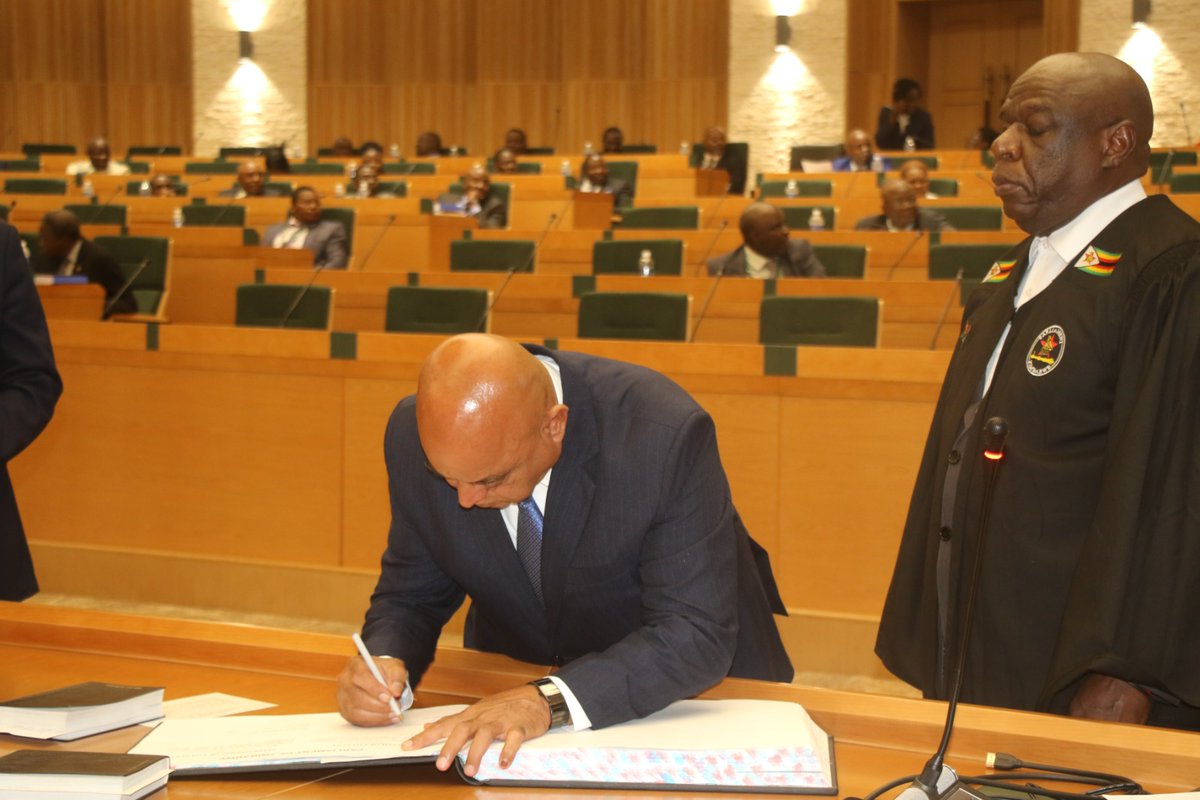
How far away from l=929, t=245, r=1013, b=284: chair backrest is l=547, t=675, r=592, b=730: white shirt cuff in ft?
16.7

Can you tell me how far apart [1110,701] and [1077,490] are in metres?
0.30

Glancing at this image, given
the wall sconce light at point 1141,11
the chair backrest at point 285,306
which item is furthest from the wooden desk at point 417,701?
the wall sconce light at point 1141,11

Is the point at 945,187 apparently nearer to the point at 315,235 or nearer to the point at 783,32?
the point at 315,235

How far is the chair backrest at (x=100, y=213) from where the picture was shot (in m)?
9.73

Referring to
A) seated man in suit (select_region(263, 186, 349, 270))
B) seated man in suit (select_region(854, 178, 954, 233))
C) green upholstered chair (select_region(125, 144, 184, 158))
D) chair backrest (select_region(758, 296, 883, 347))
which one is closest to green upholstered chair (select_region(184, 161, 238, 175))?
green upholstered chair (select_region(125, 144, 184, 158))

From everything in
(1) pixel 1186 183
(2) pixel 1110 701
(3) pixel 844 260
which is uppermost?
(1) pixel 1186 183

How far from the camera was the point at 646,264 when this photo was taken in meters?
6.89

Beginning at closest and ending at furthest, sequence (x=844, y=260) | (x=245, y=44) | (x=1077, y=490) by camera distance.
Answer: (x=1077, y=490)
(x=844, y=260)
(x=245, y=44)

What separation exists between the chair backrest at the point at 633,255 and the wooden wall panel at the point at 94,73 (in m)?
11.7

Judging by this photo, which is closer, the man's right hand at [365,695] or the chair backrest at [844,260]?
the man's right hand at [365,695]

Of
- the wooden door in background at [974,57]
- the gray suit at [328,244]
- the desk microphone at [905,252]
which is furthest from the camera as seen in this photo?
the wooden door in background at [974,57]

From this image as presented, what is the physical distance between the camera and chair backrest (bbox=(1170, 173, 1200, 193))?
8.18 metres

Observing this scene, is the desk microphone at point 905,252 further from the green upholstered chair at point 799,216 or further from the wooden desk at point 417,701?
the wooden desk at point 417,701

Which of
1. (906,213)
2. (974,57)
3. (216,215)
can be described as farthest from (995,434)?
(974,57)
